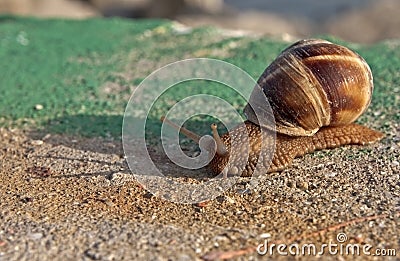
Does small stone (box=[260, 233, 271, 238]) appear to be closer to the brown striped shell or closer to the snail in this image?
the snail

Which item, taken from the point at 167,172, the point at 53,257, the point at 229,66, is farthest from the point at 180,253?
the point at 229,66

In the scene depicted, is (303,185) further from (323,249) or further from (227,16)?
(227,16)

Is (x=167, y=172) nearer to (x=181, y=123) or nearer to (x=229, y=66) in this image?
(x=181, y=123)

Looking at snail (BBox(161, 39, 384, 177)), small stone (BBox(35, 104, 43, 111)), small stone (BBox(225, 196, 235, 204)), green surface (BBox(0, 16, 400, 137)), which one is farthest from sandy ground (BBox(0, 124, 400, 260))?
small stone (BBox(35, 104, 43, 111))

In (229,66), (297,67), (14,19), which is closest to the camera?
(297,67)

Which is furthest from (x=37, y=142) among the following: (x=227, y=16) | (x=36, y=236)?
(x=227, y=16)
